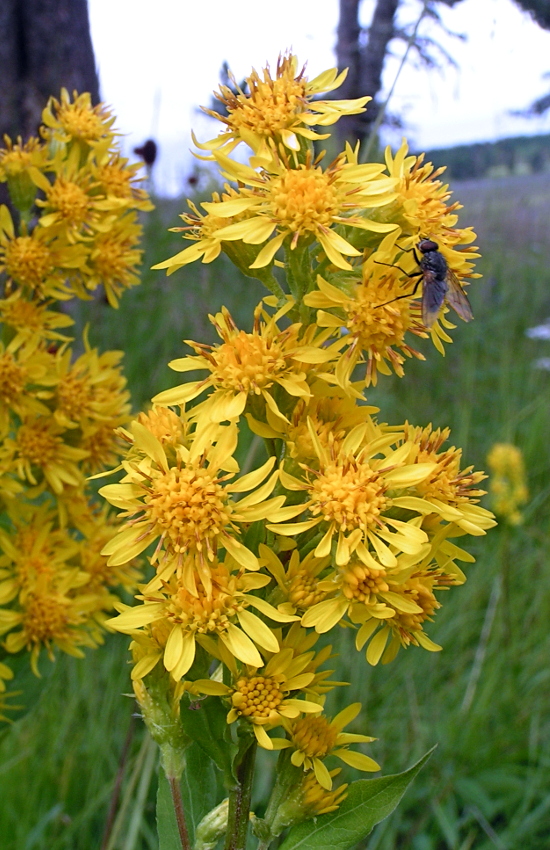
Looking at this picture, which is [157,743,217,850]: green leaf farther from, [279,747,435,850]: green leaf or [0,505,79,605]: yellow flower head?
[0,505,79,605]: yellow flower head

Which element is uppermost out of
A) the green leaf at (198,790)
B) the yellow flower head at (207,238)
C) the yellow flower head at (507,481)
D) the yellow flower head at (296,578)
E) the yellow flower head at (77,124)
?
the yellow flower head at (77,124)

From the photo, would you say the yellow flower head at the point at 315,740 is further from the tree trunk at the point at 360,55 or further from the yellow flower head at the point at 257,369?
the tree trunk at the point at 360,55

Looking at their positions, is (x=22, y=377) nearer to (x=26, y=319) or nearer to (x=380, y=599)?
(x=26, y=319)

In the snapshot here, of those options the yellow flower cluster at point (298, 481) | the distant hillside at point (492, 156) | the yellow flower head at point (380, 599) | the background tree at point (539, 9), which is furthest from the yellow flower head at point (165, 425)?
the distant hillside at point (492, 156)

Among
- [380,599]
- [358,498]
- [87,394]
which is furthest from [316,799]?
[87,394]

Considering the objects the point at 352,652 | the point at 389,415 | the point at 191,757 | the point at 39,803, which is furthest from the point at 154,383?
the point at 191,757
